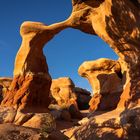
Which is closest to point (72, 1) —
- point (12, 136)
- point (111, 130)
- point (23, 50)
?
point (23, 50)

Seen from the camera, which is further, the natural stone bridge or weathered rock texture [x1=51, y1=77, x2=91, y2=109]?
weathered rock texture [x1=51, y1=77, x2=91, y2=109]

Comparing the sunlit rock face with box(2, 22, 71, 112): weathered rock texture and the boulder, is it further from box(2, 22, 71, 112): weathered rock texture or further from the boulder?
the boulder

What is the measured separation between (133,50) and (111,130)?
27.4ft

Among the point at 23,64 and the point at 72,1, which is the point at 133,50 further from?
the point at 23,64

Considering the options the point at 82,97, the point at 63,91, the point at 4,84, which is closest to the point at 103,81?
the point at 63,91

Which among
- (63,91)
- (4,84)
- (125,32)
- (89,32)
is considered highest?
(4,84)

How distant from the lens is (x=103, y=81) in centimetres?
3394

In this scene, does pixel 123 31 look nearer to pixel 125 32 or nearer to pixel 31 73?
pixel 125 32

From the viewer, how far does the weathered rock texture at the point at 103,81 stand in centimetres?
3153

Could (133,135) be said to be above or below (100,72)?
below

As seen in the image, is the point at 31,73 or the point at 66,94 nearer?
the point at 31,73

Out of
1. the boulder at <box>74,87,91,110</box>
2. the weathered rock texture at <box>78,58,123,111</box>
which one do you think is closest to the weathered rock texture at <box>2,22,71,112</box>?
the weathered rock texture at <box>78,58,123,111</box>

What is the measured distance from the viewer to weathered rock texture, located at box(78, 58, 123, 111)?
31531 mm

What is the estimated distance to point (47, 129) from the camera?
398 inches
